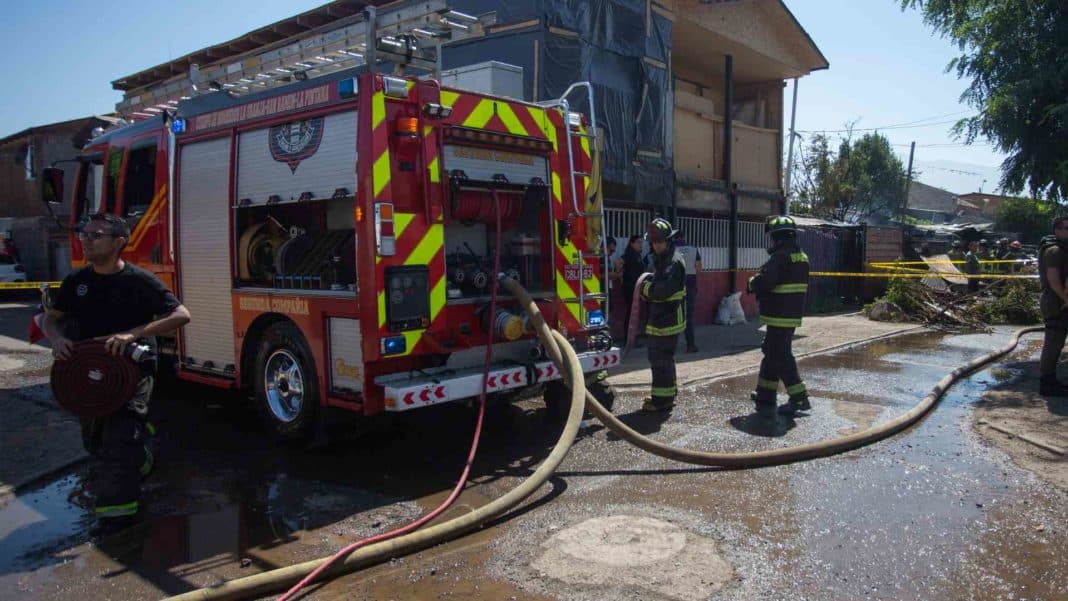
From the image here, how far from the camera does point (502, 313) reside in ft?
18.1

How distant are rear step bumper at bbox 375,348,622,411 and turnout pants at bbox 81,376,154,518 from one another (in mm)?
1374

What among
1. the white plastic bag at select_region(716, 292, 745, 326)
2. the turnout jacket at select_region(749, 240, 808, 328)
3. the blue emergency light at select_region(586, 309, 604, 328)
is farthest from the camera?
the white plastic bag at select_region(716, 292, 745, 326)

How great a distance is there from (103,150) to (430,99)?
13.2ft

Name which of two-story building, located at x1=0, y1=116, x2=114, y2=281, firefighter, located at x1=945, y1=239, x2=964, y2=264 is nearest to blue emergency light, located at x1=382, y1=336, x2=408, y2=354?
firefighter, located at x1=945, y1=239, x2=964, y2=264

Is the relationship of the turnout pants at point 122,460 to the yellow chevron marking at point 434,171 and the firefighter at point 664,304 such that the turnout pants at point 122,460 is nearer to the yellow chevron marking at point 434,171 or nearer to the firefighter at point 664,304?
the yellow chevron marking at point 434,171

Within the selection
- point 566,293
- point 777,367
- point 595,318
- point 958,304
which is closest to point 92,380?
point 566,293

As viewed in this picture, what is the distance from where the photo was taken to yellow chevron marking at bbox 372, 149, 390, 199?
486cm

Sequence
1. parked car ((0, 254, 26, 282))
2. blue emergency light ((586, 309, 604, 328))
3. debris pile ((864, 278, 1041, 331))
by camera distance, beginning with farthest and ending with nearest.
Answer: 1. parked car ((0, 254, 26, 282))
2. debris pile ((864, 278, 1041, 331))
3. blue emergency light ((586, 309, 604, 328))

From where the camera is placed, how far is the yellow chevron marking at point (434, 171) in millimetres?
5141

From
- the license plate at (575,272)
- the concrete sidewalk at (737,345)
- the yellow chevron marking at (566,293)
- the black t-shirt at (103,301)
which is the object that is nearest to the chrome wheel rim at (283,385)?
the black t-shirt at (103,301)

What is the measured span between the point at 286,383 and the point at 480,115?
242 centimetres

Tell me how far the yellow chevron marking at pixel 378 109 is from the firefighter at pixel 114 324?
1.58 meters

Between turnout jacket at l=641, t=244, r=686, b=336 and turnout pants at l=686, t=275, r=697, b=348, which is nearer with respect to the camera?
turnout jacket at l=641, t=244, r=686, b=336

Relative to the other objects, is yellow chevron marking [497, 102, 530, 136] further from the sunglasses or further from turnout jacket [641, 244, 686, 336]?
the sunglasses
